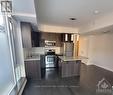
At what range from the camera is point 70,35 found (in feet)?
17.5

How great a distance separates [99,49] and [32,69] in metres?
4.56

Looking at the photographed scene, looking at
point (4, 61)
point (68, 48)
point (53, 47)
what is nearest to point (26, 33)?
point (4, 61)

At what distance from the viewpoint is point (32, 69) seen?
3852 mm

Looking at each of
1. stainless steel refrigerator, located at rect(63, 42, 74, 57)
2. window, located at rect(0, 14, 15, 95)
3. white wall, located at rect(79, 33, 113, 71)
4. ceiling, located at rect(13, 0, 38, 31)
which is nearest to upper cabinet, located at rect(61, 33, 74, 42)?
stainless steel refrigerator, located at rect(63, 42, 74, 57)

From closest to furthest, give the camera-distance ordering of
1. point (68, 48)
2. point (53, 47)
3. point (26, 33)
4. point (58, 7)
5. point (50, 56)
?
point (58, 7)
point (26, 33)
point (68, 48)
point (50, 56)
point (53, 47)

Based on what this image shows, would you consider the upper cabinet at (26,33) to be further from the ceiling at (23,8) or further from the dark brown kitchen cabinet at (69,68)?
the dark brown kitchen cabinet at (69,68)

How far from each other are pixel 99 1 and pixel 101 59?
178 inches

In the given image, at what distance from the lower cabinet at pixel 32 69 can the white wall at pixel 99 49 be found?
4.10m

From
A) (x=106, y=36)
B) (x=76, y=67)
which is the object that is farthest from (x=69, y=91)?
(x=106, y=36)

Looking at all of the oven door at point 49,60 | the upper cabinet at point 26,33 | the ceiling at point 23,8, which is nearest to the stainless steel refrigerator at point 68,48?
the oven door at point 49,60

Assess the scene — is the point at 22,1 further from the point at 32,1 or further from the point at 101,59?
the point at 101,59

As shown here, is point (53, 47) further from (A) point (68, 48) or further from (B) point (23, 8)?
(B) point (23, 8)

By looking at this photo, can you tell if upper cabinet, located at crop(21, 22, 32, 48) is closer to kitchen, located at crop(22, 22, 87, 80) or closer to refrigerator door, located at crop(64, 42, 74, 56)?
kitchen, located at crop(22, 22, 87, 80)

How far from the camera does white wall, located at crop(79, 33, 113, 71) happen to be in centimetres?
525
